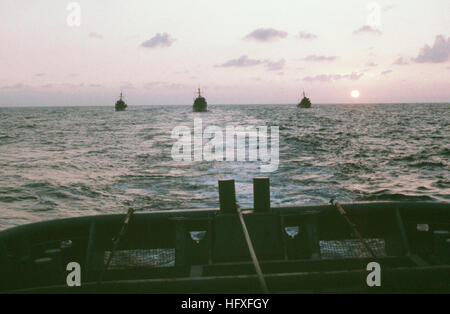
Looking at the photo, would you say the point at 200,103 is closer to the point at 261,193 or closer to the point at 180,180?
the point at 180,180

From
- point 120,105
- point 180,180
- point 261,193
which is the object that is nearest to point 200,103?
point 120,105

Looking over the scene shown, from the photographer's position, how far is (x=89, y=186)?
52.7 feet

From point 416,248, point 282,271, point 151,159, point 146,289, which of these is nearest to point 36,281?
point 146,289

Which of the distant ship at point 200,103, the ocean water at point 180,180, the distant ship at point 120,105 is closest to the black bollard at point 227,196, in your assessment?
the ocean water at point 180,180

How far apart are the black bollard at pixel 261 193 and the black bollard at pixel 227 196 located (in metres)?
0.35

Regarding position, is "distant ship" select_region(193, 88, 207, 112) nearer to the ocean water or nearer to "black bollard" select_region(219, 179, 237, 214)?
the ocean water

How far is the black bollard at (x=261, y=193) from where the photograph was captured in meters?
5.26

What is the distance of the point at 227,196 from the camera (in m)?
Answer: 5.29

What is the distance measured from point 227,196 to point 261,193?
53 centimetres

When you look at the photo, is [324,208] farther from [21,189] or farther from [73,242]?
[21,189]

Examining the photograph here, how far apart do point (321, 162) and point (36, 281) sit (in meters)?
20.0

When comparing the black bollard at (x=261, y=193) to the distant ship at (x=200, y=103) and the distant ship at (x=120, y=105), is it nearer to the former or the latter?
the distant ship at (x=200, y=103)

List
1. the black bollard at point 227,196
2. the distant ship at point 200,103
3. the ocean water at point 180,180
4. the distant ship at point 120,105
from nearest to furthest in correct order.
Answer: the black bollard at point 227,196 < the ocean water at point 180,180 < the distant ship at point 200,103 < the distant ship at point 120,105

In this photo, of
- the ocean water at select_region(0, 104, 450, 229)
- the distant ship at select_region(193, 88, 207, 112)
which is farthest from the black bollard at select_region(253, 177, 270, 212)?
the distant ship at select_region(193, 88, 207, 112)
